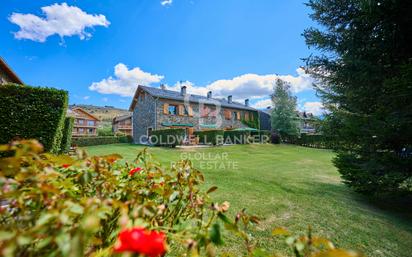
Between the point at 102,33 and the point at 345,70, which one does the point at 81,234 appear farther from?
the point at 102,33

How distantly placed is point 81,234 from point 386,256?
3.95 metres

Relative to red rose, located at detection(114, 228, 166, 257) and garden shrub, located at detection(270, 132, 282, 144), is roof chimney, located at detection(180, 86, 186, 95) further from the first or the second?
red rose, located at detection(114, 228, 166, 257)

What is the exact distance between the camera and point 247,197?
15.3 ft

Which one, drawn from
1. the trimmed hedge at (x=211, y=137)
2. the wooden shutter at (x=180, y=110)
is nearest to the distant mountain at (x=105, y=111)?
the wooden shutter at (x=180, y=110)

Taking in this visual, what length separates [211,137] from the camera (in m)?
20.0

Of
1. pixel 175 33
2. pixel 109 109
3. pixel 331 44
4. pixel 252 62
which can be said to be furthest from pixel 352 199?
pixel 109 109

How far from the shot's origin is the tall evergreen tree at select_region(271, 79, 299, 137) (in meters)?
28.6

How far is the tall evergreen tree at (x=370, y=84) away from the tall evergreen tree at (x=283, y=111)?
2377 cm

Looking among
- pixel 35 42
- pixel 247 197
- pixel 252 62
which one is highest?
pixel 35 42

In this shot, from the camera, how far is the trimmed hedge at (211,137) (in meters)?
19.8

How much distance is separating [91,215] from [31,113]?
8125mm

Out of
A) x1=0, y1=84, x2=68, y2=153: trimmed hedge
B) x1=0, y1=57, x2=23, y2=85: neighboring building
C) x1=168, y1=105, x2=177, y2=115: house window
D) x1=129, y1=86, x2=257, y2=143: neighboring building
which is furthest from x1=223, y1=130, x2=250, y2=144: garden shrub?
x1=0, y1=57, x2=23, y2=85: neighboring building

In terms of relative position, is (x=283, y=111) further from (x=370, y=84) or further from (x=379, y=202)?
(x=370, y=84)

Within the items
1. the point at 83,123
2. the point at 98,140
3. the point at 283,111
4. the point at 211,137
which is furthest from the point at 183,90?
the point at 83,123
